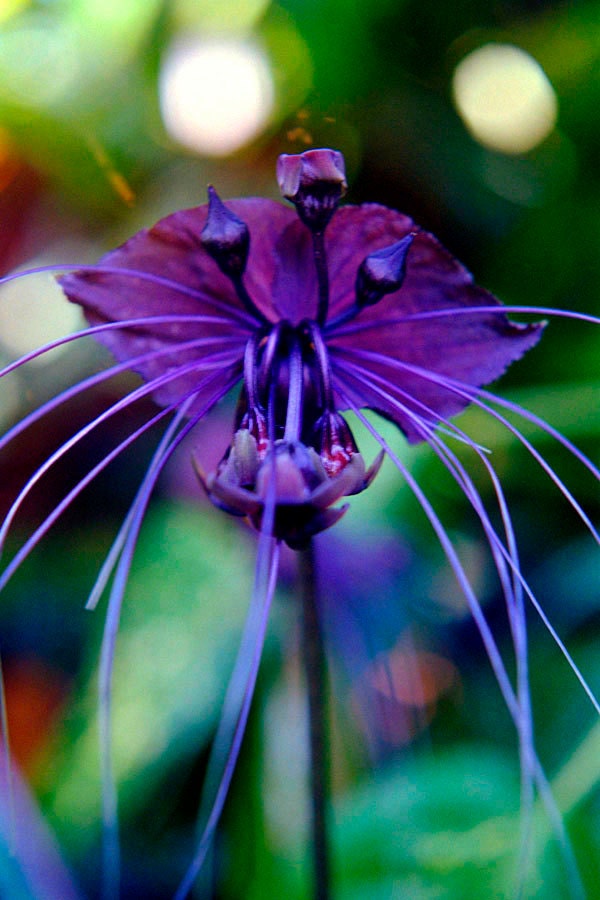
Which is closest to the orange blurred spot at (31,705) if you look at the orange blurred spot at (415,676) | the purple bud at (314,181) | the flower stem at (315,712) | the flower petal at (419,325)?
the orange blurred spot at (415,676)

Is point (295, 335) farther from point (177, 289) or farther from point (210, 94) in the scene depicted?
point (210, 94)

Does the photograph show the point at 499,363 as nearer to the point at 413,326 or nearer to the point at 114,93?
the point at 413,326

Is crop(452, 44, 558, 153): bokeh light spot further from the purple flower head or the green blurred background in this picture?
the purple flower head

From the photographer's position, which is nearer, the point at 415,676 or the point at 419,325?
the point at 419,325

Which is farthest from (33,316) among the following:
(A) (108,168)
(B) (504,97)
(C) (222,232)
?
(C) (222,232)

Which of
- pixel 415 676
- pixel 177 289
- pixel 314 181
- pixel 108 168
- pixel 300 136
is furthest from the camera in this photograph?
pixel 108 168

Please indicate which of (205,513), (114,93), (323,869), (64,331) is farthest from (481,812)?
(114,93)

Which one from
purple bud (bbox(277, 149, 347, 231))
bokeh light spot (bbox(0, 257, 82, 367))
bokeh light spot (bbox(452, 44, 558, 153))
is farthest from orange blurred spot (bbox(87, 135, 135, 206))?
purple bud (bbox(277, 149, 347, 231))
